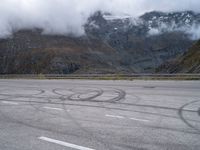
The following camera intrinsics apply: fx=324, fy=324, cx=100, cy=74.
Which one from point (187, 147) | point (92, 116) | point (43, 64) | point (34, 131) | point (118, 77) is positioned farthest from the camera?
point (43, 64)

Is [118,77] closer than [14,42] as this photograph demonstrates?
Yes

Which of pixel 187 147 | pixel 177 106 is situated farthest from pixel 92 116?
pixel 187 147

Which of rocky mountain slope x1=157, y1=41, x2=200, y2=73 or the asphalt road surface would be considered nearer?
the asphalt road surface

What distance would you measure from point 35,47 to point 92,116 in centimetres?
17828

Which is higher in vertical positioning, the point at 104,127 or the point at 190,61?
the point at 190,61

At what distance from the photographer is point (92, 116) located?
33.8 ft

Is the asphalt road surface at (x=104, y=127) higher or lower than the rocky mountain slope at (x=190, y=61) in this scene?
lower

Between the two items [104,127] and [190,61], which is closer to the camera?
[104,127]

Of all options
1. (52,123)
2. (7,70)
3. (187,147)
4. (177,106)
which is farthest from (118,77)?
A: (7,70)

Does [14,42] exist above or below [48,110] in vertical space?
above

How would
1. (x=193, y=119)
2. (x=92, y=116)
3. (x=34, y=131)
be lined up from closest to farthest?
(x=34, y=131) < (x=193, y=119) < (x=92, y=116)

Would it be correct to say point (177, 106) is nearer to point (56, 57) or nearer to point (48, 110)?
point (48, 110)

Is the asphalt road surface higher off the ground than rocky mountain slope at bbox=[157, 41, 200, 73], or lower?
lower

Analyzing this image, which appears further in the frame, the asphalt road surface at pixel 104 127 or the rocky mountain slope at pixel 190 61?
the rocky mountain slope at pixel 190 61
